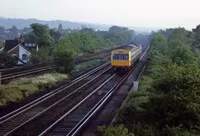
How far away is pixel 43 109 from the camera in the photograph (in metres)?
20.1

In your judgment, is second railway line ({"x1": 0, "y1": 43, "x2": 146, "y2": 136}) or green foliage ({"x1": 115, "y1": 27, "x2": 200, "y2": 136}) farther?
second railway line ({"x1": 0, "y1": 43, "x2": 146, "y2": 136})

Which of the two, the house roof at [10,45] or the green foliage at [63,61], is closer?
the green foliage at [63,61]

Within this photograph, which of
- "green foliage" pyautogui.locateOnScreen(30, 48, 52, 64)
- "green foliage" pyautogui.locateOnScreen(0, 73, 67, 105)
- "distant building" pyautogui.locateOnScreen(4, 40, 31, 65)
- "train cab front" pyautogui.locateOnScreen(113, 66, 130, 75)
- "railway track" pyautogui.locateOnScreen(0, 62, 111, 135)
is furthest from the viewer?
"distant building" pyautogui.locateOnScreen(4, 40, 31, 65)

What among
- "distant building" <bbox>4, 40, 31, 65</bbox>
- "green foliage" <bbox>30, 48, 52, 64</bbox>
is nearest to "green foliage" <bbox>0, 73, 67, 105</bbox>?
"green foliage" <bbox>30, 48, 52, 64</bbox>

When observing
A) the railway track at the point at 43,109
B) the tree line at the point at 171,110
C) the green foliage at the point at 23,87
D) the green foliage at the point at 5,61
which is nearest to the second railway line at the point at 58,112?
the railway track at the point at 43,109

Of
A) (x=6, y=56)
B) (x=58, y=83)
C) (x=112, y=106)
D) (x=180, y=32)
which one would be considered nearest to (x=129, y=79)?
(x=58, y=83)

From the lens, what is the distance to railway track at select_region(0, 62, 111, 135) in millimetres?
16411

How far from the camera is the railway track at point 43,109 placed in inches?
646

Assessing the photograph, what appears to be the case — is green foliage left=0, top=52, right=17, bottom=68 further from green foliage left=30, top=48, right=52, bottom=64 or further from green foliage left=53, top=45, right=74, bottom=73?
green foliage left=53, top=45, right=74, bottom=73

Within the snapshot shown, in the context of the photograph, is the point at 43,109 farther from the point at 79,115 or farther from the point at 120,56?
the point at 120,56

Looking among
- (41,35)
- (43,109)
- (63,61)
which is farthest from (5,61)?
(41,35)

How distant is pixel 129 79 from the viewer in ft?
110

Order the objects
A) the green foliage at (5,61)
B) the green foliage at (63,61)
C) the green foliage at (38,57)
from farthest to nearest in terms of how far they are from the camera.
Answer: the green foliage at (38,57) → the green foliage at (5,61) → the green foliage at (63,61)

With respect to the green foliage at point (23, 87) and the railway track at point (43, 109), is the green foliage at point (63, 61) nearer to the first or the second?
the green foliage at point (23, 87)
